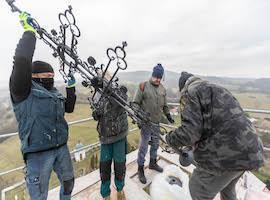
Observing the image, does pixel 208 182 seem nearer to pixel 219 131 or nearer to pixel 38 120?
pixel 219 131

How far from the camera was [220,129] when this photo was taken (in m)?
1.09

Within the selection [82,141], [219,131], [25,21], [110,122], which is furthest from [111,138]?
[82,141]

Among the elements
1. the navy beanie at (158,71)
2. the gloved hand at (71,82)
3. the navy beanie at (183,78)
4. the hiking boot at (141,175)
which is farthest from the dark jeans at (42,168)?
the navy beanie at (158,71)

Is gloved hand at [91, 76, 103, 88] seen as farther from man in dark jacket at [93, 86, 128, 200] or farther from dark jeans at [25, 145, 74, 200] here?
dark jeans at [25, 145, 74, 200]

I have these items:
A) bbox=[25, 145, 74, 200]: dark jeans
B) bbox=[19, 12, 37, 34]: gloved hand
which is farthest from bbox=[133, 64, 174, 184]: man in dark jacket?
bbox=[19, 12, 37, 34]: gloved hand

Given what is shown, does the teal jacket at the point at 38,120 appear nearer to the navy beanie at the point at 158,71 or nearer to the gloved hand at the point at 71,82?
the gloved hand at the point at 71,82

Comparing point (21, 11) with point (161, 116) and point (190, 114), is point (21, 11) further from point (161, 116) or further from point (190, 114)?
point (161, 116)

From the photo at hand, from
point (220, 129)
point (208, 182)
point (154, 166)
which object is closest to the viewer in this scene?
point (220, 129)

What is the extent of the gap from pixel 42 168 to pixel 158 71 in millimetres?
1722

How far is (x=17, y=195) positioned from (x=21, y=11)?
8.35 feet

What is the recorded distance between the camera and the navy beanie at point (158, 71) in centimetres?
236

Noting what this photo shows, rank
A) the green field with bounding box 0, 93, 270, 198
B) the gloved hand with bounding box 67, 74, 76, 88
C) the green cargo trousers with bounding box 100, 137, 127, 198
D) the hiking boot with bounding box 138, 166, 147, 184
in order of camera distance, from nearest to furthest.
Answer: the gloved hand with bounding box 67, 74, 76, 88 → the green cargo trousers with bounding box 100, 137, 127, 198 → the hiking boot with bounding box 138, 166, 147, 184 → the green field with bounding box 0, 93, 270, 198

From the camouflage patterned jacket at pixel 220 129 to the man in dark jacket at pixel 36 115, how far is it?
918 millimetres

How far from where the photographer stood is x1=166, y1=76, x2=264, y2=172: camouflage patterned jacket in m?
1.07
